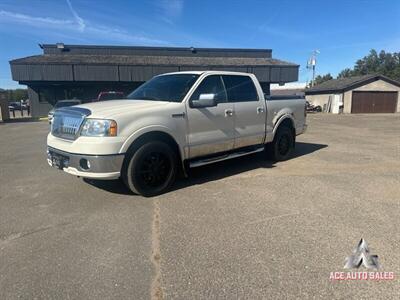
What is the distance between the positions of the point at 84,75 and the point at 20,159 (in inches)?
881

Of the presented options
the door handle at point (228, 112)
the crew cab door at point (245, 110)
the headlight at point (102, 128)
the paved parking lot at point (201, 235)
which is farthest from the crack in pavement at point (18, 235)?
the crew cab door at point (245, 110)

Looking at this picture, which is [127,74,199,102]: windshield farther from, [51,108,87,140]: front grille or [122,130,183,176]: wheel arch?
[51,108,87,140]: front grille

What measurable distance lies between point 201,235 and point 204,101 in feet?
7.51

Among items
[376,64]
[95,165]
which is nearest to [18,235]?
[95,165]

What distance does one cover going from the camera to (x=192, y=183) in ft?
17.9

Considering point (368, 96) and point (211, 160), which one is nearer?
point (211, 160)

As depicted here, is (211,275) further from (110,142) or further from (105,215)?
(110,142)

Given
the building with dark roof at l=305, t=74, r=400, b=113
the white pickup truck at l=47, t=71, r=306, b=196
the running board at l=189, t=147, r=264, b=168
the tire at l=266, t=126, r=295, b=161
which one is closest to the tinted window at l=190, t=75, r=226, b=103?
the white pickup truck at l=47, t=71, r=306, b=196

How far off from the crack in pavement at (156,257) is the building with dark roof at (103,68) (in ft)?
88.5

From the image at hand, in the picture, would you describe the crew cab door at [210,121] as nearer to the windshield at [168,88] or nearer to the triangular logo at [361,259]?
the windshield at [168,88]

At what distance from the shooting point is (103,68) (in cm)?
2861

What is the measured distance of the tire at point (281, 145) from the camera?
697 cm

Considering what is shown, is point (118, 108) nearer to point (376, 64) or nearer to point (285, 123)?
point (285, 123)

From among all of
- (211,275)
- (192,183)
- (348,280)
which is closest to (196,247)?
(211,275)
